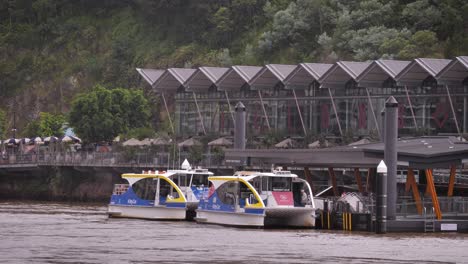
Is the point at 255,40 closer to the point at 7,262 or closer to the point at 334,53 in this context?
the point at 334,53

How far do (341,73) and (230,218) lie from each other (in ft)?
165

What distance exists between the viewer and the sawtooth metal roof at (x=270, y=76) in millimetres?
139125

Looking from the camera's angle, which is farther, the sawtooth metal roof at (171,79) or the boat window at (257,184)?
the sawtooth metal roof at (171,79)

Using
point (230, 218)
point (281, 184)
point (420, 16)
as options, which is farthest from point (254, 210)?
point (420, 16)

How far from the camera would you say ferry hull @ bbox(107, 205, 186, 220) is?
93.7 meters

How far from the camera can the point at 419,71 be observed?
5039 inches

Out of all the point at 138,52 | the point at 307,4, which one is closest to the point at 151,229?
the point at 307,4

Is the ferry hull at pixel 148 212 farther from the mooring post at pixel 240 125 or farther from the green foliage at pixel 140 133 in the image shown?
the green foliage at pixel 140 133

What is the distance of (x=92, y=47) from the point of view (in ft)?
650

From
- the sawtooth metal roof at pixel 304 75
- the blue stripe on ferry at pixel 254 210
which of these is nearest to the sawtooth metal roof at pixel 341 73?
the sawtooth metal roof at pixel 304 75

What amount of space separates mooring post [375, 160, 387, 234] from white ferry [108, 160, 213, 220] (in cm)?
1718

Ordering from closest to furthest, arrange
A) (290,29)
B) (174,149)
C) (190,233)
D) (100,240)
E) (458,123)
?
(100,240) → (190,233) → (458,123) → (174,149) → (290,29)

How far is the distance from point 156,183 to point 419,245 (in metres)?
25.2

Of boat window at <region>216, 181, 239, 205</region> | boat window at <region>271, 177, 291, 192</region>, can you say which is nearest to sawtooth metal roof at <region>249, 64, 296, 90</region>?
boat window at <region>216, 181, 239, 205</region>
